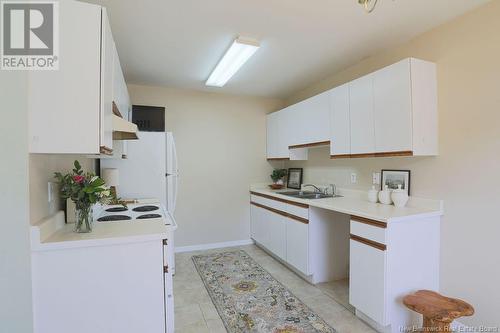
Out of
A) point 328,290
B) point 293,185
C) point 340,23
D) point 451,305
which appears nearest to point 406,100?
point 340,23

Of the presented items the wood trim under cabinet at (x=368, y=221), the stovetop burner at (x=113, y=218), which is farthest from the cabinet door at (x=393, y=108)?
the stovetop burner at (x=113, y=218)

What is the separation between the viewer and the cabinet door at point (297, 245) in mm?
2838

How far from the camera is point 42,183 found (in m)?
1.50

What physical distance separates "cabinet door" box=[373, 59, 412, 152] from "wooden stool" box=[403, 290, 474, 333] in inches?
43.0

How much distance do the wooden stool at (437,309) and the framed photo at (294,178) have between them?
91.9 inches

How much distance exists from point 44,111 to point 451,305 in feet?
8.74

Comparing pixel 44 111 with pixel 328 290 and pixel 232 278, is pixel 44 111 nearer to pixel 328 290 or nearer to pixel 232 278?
pixel 232 278

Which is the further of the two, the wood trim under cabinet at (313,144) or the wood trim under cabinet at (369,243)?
the wood trim under cabinet at (313,144)

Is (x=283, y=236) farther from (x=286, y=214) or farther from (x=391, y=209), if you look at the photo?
(x=391, y=209)

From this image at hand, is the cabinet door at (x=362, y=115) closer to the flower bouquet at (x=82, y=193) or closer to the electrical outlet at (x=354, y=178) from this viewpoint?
the electrical outlet at (x=354, y=178)

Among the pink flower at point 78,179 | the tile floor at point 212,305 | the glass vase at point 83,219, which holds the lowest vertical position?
the tile floor at point 212,305

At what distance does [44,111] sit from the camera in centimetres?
129

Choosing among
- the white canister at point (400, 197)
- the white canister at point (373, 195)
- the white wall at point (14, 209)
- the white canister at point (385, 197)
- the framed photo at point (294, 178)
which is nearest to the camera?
the white wall at point (14, 209)

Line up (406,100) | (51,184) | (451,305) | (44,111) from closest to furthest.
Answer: (44,111) < (51,184) < (451,305) < (406,100)
